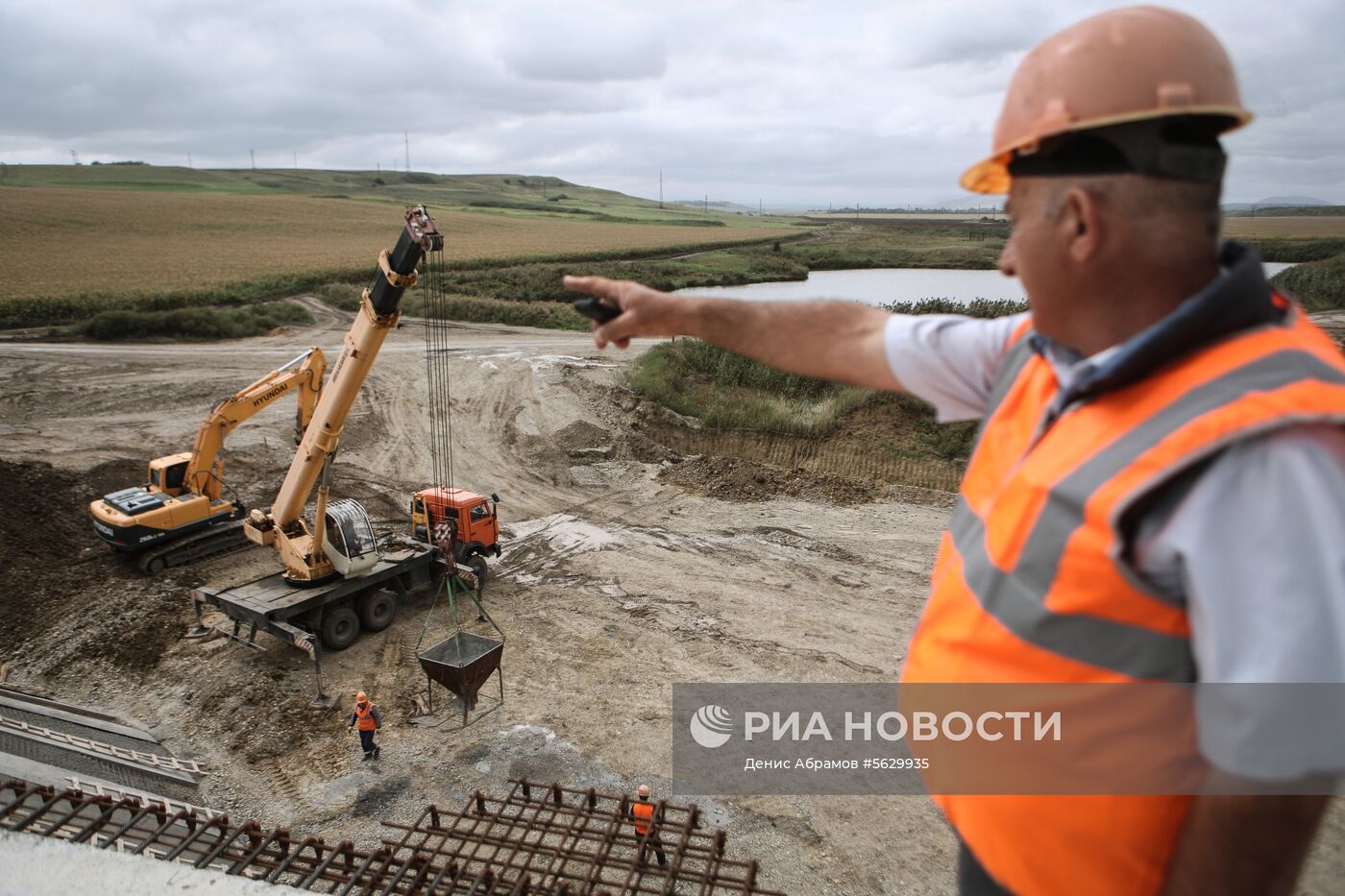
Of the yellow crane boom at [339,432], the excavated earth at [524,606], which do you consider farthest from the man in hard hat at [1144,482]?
the yellow crane boom at [339,432]

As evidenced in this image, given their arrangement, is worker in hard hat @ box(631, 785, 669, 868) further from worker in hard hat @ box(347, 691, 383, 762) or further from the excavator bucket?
worker in hard hat @ box(347, 691, 383, 762)

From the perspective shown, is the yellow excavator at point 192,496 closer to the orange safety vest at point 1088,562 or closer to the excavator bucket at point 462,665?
the excavator bucket at point 462,665

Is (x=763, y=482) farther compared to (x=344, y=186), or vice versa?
(x=344, y=186)

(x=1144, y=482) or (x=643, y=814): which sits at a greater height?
(x=1144, y=482)

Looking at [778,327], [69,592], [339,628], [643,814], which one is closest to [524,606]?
[339,628]

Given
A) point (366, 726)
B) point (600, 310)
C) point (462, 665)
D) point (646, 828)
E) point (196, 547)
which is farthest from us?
point (196, 547)

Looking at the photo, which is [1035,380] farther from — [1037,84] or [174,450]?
[174,450]

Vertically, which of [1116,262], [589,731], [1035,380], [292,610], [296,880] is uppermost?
[1116,262]

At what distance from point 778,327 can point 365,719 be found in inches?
325

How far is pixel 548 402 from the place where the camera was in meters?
21.6

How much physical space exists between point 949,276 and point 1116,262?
147ft

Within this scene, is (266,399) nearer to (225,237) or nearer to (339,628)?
(339,628)

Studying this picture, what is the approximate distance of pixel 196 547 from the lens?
13492mm

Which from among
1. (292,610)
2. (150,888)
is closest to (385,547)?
(292,610)
